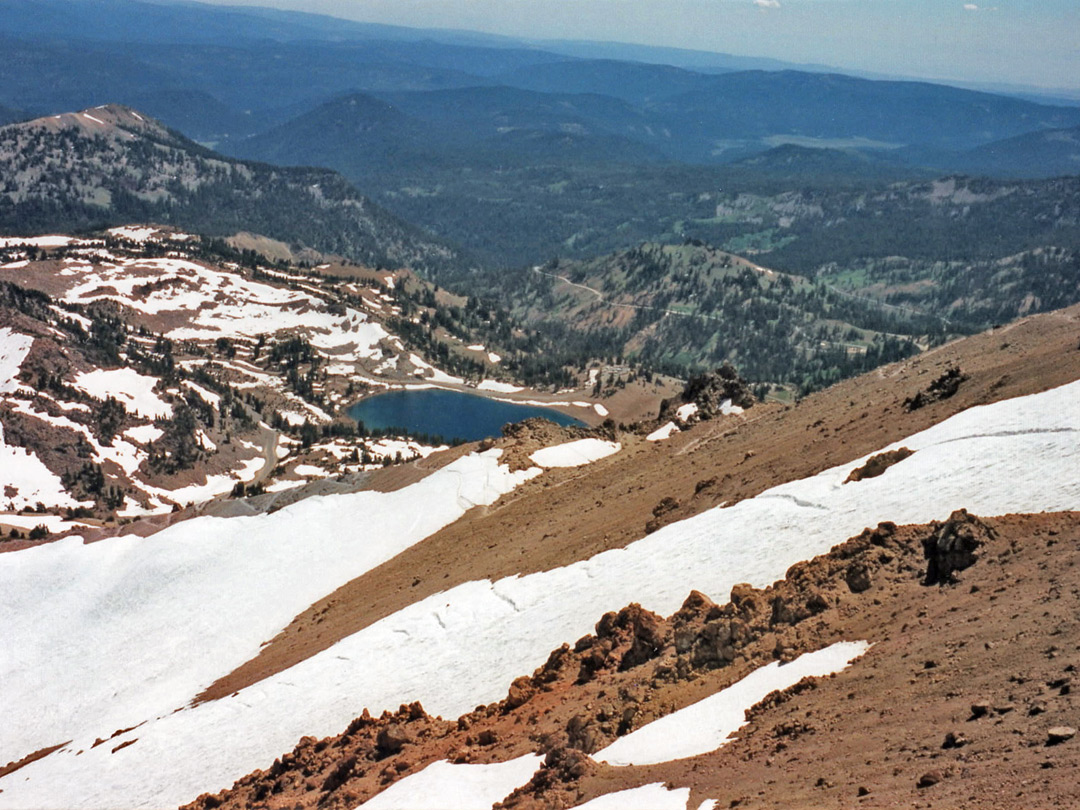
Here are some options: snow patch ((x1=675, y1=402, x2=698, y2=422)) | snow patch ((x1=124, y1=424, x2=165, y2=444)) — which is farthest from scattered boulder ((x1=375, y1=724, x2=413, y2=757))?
snow patch ((x1=124, y1=424, x2=165, y2=444))

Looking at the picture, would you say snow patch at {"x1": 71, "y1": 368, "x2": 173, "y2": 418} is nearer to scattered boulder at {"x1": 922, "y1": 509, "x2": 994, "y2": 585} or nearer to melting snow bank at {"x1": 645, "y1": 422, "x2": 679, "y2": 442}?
melting snow bank at {"x1": 645, "y1": 422, "x2": 679, "y2": 442}

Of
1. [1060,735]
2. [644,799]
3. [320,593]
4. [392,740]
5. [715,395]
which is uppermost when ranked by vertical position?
[1060,735]

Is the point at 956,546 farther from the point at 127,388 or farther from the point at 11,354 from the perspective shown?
the point at 11,354

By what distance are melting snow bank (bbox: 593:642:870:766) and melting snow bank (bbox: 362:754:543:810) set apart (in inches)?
99.9

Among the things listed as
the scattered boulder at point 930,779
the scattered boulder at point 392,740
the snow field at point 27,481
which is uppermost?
the scattered boulder at point 930,779

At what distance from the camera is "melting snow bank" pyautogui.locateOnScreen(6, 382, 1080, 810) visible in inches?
1218

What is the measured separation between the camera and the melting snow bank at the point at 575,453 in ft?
224

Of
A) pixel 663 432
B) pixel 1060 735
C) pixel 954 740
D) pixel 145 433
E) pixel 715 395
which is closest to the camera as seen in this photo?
pixel 1060 735

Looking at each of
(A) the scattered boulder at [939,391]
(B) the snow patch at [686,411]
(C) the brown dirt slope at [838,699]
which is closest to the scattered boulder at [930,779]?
(C) the brown dirt slope at [838,699]

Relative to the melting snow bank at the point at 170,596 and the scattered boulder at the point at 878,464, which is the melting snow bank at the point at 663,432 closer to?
the melting snow bank at the point at 170,596

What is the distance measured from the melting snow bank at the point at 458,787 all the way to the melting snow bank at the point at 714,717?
2.54m

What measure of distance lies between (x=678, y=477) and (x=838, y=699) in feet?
95.5

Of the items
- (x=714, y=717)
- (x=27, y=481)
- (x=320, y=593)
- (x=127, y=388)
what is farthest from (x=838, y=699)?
(x=127, y=388)

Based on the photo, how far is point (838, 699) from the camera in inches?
808
